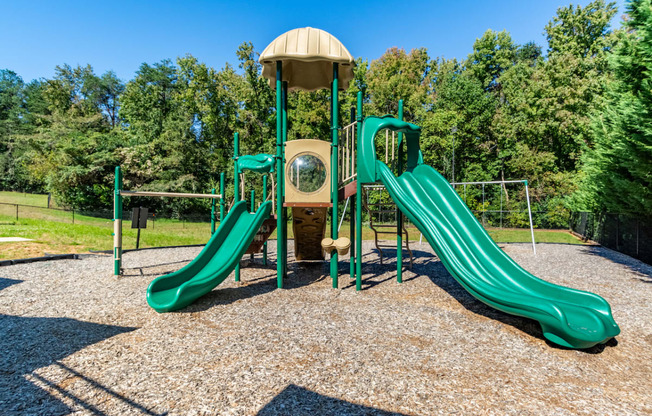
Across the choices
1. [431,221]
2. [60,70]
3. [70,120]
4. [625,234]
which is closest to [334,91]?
[431,221]

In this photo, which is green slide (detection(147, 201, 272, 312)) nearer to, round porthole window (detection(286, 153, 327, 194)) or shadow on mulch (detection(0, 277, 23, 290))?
round porthole window (detection(286, 153, 327, 194))

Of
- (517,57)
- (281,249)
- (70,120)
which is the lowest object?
(281,249)

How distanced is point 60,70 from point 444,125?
43276mm

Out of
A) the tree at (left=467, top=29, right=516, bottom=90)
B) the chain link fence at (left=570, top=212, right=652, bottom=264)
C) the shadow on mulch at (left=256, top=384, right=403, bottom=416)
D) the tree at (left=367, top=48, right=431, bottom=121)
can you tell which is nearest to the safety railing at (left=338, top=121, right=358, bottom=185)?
the shadow on mulch at (left=256, top=384, right=403, bottom=416)

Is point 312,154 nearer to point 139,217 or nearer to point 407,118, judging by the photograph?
point 139,217

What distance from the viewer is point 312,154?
614 cm

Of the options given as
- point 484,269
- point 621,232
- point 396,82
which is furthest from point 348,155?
point 396,82

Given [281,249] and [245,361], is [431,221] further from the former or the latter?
[245,361]

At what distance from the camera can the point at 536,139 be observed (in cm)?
2472

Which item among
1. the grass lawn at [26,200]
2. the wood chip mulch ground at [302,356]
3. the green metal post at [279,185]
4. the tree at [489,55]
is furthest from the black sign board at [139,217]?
the tree at [489,55]

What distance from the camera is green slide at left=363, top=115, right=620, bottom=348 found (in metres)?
3.57

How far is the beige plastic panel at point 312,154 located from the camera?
609 centimetres

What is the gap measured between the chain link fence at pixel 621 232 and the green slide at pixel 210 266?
10878mm

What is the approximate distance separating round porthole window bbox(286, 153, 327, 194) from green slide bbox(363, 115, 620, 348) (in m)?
0.93
